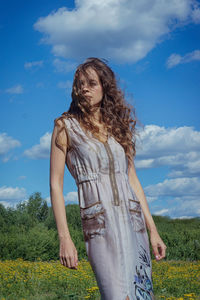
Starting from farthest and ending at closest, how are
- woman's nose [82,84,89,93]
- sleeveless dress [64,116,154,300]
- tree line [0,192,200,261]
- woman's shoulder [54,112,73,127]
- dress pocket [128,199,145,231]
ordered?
tree line [0,192,200,261] → woman's nose [82,84,89,93] → woman's shoulder [54,112,73,127] → dress pocket [128,199,145,231] → sleeveless dress [64,116,154,300]

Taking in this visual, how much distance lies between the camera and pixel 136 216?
2590mm

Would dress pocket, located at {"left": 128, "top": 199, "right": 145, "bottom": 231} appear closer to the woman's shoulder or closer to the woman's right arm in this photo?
the woman's right arm

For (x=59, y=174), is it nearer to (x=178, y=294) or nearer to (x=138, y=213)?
(x=138, y=213)

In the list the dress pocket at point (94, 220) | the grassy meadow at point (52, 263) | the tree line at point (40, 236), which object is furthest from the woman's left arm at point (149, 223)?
the tree line at point (40, 236)

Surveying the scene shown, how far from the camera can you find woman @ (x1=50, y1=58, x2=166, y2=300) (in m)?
2.41

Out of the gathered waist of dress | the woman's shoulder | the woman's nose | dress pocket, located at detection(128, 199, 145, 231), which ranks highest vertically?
the woman's nose

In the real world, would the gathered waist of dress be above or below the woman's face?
below

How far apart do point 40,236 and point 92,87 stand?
939 centimetres

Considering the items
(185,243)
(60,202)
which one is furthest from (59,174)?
(185,243)

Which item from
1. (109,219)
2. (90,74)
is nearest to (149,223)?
(109,219)

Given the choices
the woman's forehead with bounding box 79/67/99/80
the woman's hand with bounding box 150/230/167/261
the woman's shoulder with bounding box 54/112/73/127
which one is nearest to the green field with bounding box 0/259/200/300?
the woman's hand with bounding box 150/230/167/261

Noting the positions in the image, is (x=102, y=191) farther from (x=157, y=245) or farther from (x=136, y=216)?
(x=157, y=245)

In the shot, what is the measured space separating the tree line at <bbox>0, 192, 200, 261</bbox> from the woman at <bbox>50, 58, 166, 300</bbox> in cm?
780

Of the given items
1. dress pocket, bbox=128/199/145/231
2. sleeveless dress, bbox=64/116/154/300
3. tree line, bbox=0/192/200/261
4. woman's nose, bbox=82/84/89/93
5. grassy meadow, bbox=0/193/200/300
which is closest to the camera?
sleeveless dress, bbox=64/116/154/300
